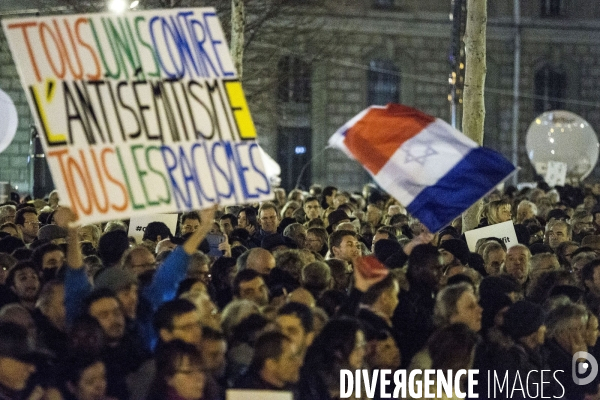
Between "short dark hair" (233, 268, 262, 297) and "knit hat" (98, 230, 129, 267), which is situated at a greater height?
"short dark hair" (233, 268, 262, 297)

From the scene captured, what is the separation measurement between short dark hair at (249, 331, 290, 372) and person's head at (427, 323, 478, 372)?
0.71 metres

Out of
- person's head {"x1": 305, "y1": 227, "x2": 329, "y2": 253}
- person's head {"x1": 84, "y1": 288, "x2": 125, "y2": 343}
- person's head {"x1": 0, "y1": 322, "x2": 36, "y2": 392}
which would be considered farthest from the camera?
person's head {"x1": 305, "y1": 227, "x2": 329, "y2": 253}

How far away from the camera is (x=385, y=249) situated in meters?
7.92

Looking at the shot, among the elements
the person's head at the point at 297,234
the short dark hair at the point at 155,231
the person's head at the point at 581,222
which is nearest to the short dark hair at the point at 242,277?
the person's head at the point at 297,234

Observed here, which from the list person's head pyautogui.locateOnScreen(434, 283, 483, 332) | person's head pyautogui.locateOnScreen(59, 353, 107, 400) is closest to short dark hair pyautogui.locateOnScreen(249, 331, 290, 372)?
person's head pyautogui.locateOnScreen(59, 353, 107, 400)

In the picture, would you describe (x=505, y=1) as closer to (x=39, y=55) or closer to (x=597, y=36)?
(x=597, y=36)

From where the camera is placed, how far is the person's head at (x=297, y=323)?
16.4 ft

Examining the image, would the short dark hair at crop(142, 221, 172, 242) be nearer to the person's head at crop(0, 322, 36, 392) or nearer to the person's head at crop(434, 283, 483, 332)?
the person's head at crop(434, 283, 483, 332)

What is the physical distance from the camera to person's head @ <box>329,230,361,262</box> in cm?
823

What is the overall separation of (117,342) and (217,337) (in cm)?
53

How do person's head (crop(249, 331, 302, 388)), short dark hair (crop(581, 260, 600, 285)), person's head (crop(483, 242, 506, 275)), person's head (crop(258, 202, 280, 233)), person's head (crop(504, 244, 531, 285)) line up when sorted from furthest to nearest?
1. person's head (crop(258, 202, 280, 233))
2. person's head (crop(483, 242, 506, 275))
3. person's head (crop(504, 244, 531, 285))
4. short dark hair (crop(581, 260, 600, 285))
5. person's head (crop(249, 331, 302, 388))

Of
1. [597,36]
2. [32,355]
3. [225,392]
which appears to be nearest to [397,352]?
[225,392]

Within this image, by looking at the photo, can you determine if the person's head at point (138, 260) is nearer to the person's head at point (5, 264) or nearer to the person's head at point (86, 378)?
the person's head at point (5, 264)

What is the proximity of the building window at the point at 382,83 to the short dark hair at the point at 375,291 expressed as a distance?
27.9m
